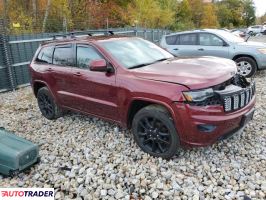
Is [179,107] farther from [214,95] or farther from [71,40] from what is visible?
[71,40]

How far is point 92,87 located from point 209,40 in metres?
5.92

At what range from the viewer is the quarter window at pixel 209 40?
950 cm

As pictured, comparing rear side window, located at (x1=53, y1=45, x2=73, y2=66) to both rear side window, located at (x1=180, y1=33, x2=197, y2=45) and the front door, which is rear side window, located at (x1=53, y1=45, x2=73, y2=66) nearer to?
the front door

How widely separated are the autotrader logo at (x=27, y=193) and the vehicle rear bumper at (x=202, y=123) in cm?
179

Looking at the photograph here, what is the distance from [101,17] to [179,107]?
797 inches

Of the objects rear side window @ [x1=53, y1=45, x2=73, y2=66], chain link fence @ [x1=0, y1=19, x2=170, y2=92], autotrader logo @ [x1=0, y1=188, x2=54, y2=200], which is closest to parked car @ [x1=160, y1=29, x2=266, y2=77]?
chain link fence @ [x1=0, y1=19, x2=170, y2=92]

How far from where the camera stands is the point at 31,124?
621 cm

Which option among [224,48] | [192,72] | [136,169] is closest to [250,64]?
[224,48]

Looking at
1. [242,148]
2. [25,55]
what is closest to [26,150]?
[242,148]

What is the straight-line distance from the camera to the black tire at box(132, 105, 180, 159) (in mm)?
4023

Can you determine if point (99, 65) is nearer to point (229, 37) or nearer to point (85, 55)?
point (85, 55)

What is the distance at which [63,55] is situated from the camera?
222 inches

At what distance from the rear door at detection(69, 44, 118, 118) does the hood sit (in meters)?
0.55

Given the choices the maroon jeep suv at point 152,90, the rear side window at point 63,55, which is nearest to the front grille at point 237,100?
the maroon jeep suv at point 152,90
